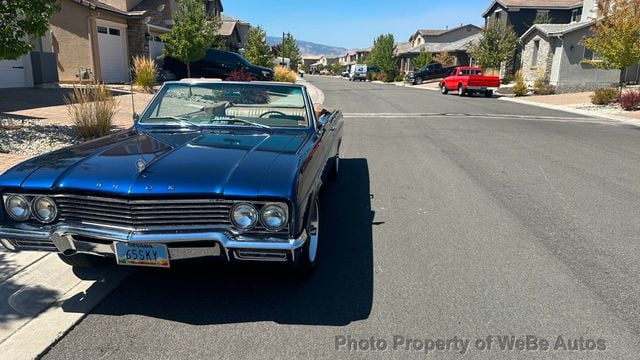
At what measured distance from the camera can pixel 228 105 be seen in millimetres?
4887

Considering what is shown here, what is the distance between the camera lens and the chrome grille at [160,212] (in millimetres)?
3043

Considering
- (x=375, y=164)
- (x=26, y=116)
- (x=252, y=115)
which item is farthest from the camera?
(x=26, y=116)

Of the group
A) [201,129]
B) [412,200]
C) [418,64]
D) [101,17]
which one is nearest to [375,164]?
[412,200]

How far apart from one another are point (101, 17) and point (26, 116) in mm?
11988

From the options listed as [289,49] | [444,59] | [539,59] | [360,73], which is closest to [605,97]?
[539,59]

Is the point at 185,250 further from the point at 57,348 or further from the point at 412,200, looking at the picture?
the point at 412,200

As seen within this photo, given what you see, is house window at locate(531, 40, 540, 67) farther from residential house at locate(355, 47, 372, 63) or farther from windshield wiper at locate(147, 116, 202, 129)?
residential house at locate(355, 47, 372, 63)

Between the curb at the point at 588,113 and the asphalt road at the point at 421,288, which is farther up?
the curb at the point at 588,113

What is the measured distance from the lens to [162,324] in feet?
10.5

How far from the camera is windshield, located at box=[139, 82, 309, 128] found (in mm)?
4711

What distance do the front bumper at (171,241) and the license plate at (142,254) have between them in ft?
0.13

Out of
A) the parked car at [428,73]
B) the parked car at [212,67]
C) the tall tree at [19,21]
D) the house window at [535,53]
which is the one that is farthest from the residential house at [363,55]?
the tall tree at [19,21]

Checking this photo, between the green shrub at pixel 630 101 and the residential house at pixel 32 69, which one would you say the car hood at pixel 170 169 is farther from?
the green shrub at pixel 630 101

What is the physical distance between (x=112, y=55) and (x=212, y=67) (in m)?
4.48
